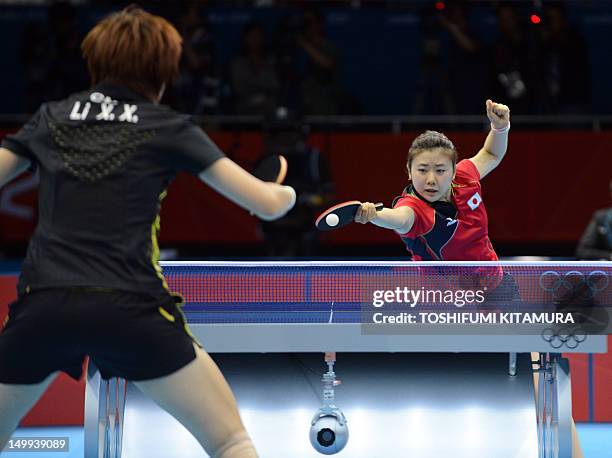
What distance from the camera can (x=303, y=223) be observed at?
26.6ft

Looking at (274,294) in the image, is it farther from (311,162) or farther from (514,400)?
(311,162)

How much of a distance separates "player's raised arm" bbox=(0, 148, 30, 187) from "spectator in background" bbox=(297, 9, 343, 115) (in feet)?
20.5

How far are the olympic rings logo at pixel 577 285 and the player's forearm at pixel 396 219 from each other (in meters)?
0.58

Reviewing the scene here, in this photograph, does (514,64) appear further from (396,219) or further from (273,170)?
(273,170)

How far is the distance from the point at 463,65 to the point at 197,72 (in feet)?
7.45

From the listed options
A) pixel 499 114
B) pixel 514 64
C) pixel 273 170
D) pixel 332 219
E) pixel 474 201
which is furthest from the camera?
pixel 514 64

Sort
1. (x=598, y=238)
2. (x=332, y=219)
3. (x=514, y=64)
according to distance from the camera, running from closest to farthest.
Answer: (x=332, y=219), (x=598, y=238), (x=514, y=64)

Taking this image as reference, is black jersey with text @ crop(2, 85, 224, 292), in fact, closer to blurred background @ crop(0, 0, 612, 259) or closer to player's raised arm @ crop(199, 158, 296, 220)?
player's raised arm @ crop(199, 158, 296, 220)

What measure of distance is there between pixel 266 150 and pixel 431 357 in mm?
3729

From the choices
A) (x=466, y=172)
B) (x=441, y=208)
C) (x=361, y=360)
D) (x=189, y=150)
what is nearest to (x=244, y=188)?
(x=189, y=150)

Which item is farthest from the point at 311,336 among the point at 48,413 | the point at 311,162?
the point at 311,162

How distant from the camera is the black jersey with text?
265cm

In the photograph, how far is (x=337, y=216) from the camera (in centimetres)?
361

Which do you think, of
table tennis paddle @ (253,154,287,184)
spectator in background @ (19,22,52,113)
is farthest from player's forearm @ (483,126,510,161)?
spectator in background @ (19,22,52,113)
